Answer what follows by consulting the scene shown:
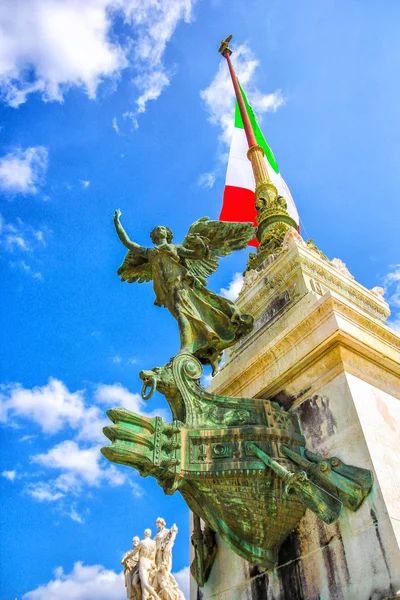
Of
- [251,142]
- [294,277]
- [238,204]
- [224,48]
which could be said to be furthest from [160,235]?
[224,48]

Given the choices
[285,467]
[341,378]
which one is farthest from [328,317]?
[285,467]

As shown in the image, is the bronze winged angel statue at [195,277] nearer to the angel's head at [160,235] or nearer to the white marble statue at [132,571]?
the angel's head at [160,235]

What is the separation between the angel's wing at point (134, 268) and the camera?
651cm

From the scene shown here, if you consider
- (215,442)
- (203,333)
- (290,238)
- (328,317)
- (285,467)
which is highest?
(290,238)

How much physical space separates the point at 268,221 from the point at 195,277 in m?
5.39

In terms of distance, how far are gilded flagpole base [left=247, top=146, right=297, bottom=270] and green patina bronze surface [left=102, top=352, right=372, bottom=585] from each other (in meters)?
5.17

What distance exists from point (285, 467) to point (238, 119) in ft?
53.6

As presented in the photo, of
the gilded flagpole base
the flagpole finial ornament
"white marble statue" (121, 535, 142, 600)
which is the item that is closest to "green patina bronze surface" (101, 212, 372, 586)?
the gilded flagpole base

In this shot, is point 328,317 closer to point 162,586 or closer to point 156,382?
point 156,382

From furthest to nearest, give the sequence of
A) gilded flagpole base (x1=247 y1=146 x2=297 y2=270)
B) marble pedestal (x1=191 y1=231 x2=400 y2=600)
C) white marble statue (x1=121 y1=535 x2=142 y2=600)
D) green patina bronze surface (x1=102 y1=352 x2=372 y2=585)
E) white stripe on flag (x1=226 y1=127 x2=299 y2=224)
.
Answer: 1. white marble statue (x1=121 y1=535 x2=142 y2=600)
2. white stripe on flag (x1=226 y1=127 x2=299 y2=224)
3. gilded flagpole base (x1=247 y1=146 x2=297 y2=270)
4. green patina bronze surface (x1=102 y1=352 x2=372 y2=585)
5. marble pedestal (x1=191 y1=231 x2=400 y2=600)

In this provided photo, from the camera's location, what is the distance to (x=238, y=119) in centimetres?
1828

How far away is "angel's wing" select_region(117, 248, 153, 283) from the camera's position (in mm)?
6514

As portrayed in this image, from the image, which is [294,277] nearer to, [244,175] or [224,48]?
[244,175]

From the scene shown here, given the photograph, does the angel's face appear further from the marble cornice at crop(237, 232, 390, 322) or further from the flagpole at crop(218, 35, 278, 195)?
the flagpole at crop(218, 35, 278, 195)
